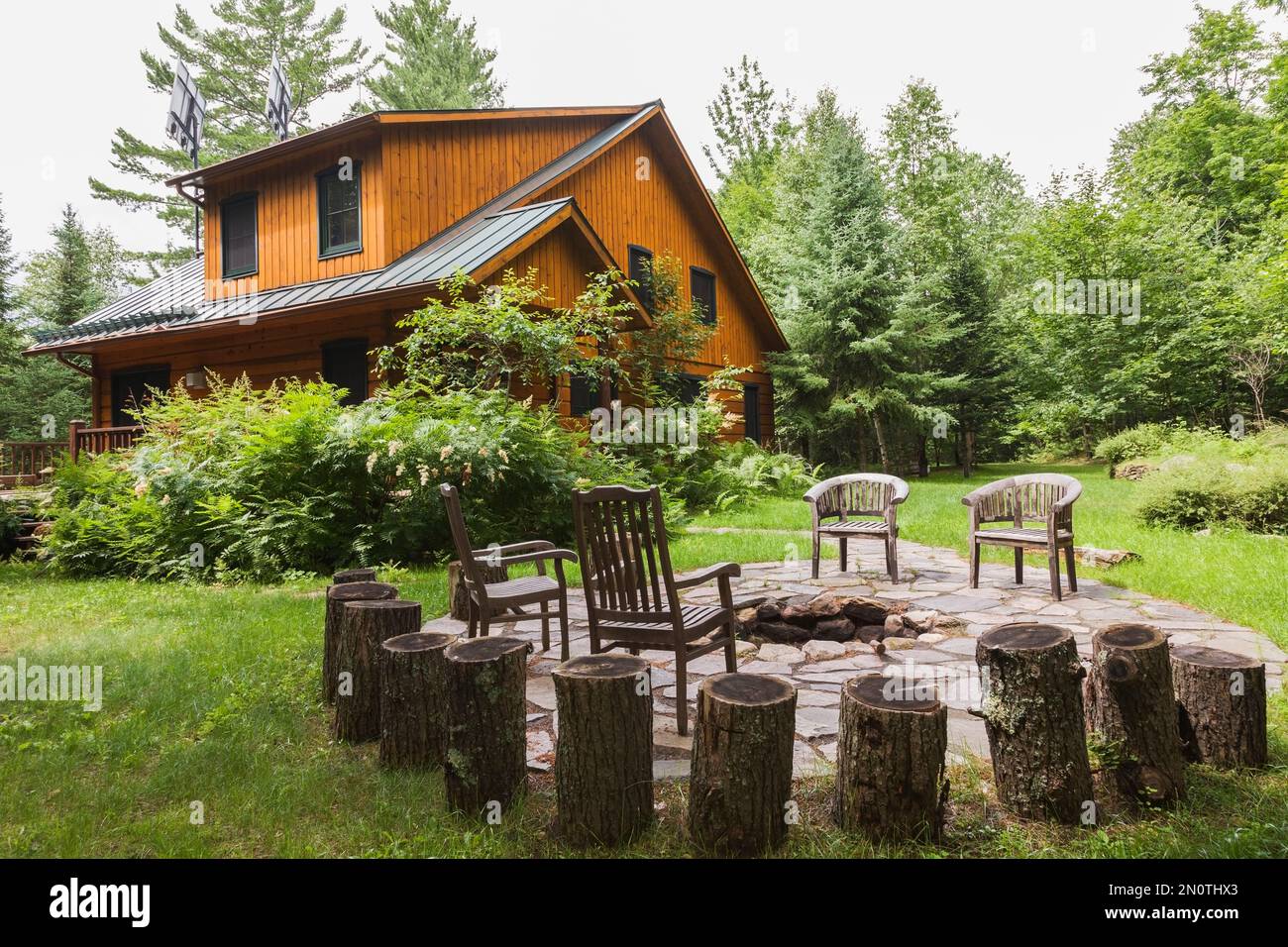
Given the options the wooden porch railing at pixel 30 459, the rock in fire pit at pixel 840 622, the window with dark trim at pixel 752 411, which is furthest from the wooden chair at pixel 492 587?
the window with dark trim at pixel 752 411

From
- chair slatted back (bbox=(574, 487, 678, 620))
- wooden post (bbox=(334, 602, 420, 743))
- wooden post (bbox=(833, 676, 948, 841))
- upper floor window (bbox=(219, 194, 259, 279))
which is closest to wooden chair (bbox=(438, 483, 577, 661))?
wooden post (bbox=(334, 602, 420, 743))

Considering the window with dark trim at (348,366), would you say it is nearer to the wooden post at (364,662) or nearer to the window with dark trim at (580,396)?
the window with dark trim at (580,396)

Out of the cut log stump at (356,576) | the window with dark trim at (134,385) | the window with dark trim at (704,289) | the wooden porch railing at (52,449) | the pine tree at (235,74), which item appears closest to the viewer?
the cut log stump at (356,576)

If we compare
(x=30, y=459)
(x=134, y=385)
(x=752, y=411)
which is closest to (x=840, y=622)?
(x=752, y=411)

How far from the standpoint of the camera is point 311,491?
8.11 m

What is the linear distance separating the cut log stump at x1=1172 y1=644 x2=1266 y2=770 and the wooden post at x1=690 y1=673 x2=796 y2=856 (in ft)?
5.30

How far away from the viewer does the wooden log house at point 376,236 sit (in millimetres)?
11688

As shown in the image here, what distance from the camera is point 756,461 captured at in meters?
14.8

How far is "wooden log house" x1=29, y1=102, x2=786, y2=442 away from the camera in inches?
460

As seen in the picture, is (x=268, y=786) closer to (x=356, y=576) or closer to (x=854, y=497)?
(x=356, y=576)

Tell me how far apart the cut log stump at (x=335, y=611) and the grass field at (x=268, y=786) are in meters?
0.15

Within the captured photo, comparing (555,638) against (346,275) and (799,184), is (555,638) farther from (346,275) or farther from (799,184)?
(799,184)

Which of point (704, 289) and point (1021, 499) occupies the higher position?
point (704, 289)

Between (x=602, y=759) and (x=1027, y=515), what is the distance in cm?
535
